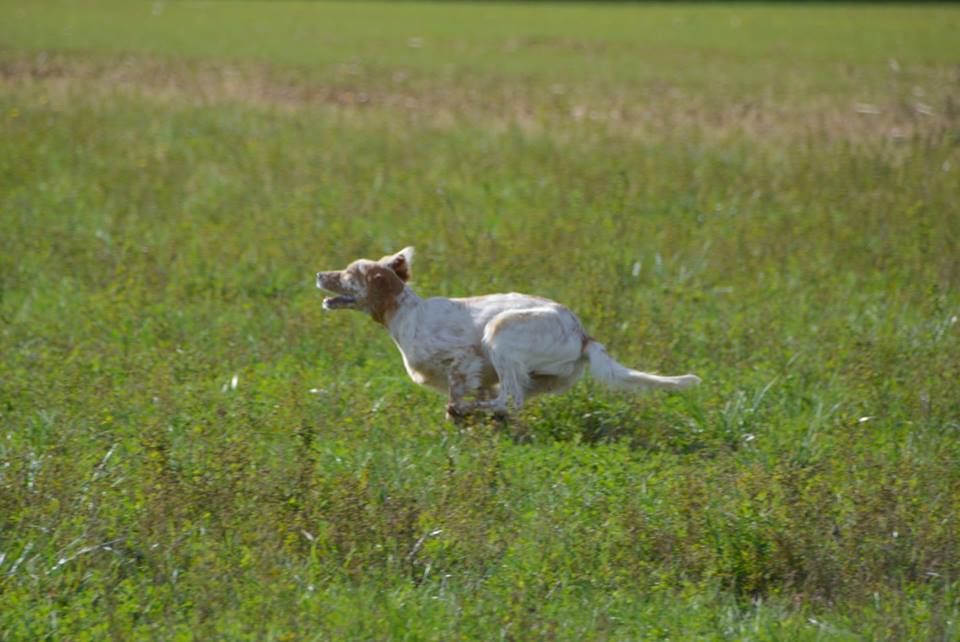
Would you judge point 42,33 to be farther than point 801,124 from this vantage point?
Yes

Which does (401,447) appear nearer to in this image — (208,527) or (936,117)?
(208,527)

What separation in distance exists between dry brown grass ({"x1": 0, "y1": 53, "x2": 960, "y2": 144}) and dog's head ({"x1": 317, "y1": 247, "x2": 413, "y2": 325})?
823cm

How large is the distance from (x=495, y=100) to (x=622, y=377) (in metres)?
11.5

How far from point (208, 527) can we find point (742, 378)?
375 cm

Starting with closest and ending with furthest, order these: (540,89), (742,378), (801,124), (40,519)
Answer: (40,519) → (742,378) → (801,124) → (540,89)

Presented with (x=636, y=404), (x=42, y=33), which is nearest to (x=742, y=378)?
(x=636, y=404)

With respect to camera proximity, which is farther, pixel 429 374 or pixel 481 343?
pixel 429 374

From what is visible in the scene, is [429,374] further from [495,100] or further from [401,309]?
[495,100]

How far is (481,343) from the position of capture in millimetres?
7391

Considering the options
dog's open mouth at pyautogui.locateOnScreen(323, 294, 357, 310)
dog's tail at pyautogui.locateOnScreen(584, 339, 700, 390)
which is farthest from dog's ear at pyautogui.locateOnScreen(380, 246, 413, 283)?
dog's tail at pyautogui.locateOnScreen(584, 339, 700, 390)

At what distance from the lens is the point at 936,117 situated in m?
16.8

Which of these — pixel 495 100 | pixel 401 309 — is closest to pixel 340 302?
pixel 401 309

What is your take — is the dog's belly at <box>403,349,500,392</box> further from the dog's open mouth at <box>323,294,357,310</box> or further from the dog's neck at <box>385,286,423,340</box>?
the dog's open mouth at <box>323,294,357,310</box>

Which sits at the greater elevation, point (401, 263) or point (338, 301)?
point (401, 263)
